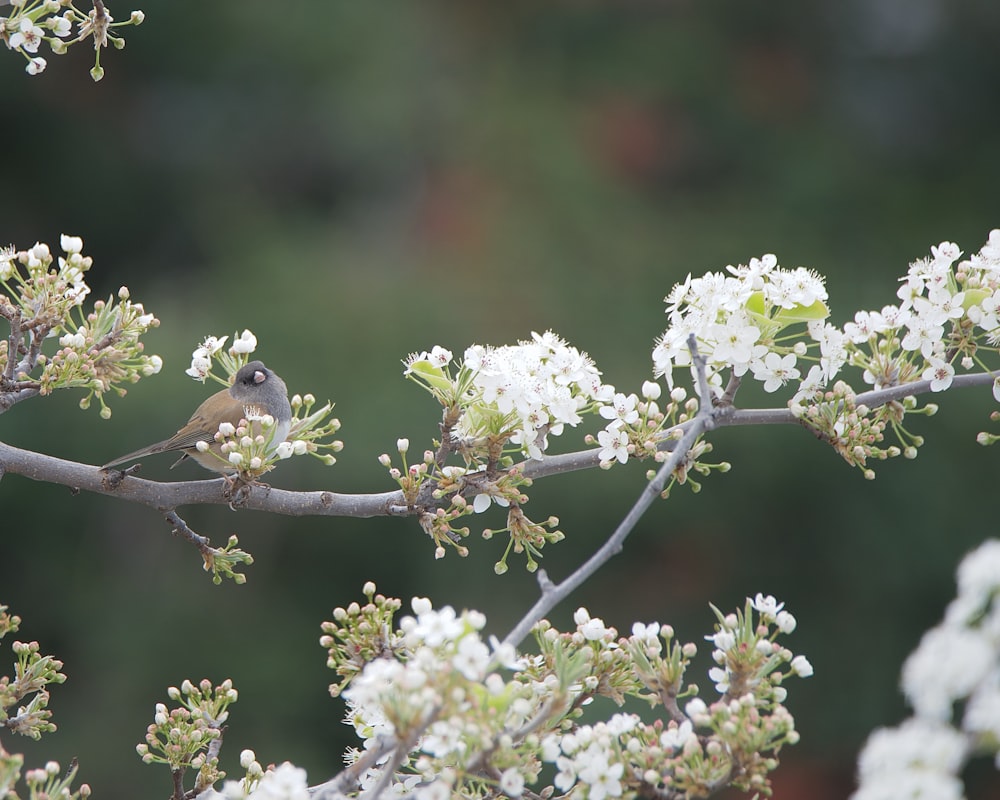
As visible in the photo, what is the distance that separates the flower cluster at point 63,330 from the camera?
6.24ft

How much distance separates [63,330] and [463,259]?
5551 mm

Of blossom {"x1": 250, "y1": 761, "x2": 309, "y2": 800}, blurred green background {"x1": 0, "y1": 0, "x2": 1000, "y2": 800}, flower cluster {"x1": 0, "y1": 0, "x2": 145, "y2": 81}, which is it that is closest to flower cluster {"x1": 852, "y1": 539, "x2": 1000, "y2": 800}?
blossom {"x1": 250, "y1": 761, "x2": 309, "y2": 800}

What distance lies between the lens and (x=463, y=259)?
7.48m

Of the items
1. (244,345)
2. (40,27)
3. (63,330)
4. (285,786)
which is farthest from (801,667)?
(40,27)

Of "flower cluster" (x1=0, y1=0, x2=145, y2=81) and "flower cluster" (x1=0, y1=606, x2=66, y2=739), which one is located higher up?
"flower cluster" (x1=0, y1=0, x2=145, y2=81)

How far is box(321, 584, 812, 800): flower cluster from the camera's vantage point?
1.30m

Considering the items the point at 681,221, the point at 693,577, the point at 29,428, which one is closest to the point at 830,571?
the point at 693,577

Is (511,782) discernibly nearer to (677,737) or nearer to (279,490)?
(677,737)

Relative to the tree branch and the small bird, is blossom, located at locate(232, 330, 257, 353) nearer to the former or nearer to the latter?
the tree branch

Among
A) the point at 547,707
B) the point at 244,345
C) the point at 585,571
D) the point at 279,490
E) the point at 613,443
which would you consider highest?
the point at 244,345

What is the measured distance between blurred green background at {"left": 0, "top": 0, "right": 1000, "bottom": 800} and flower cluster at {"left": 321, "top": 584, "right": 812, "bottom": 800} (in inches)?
173

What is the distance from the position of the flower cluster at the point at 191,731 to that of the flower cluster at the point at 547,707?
0.74 ft

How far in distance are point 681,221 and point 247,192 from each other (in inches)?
116

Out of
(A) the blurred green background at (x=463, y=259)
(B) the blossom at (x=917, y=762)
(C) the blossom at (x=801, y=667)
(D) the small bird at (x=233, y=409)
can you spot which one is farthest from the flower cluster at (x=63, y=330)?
(A) the blurred green background at (x=463, y=259)
